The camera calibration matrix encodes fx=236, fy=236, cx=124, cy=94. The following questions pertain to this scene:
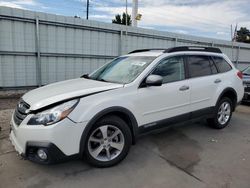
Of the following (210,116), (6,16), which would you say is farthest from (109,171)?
(6,16)

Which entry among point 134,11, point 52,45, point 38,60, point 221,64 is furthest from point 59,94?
point 134,11

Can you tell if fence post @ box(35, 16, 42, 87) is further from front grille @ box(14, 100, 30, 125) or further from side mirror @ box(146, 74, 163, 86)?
side mirror @ box(146, 74, 163, 86)

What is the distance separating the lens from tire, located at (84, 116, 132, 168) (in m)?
3.26

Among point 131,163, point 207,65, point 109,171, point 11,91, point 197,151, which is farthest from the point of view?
point 11,91

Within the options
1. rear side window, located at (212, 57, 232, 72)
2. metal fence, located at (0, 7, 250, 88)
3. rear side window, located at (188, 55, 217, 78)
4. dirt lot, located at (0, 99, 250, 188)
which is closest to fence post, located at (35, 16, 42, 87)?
metal fence, located at (0, 7, 250, 88)

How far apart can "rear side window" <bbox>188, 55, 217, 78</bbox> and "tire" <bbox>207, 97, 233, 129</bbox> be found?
0.76 m

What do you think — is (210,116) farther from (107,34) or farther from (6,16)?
(6,16)

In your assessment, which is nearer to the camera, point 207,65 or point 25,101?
point 25,101

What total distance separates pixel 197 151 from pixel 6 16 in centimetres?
632

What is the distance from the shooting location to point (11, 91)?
736cm

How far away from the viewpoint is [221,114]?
5.28 meters

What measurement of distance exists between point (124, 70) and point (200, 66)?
164 cm

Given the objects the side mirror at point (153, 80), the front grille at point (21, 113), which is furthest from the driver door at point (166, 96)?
the front grille at point (21, 113)

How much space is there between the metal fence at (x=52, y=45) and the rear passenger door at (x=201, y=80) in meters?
4.92
